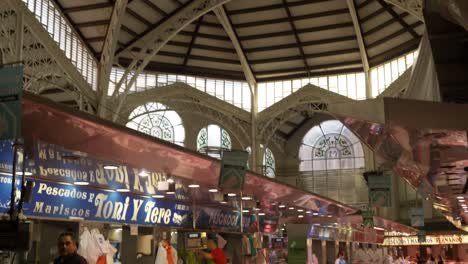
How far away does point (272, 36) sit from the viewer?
34688 mm

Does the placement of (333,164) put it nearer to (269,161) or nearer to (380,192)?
(269,161)

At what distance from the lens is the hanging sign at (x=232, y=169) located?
10.9 meters

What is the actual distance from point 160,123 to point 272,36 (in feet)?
29.1

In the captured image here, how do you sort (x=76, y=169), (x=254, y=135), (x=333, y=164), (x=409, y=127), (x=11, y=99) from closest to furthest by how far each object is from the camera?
(x=409, y=127)
(x=11, y=99)
(x=76, y=169)
(x=254, y=135)
(x=333, y=164)

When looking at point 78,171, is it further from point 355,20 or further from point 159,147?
point 355,20

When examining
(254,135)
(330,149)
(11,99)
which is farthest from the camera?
(330,149)

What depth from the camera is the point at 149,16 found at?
30.0 meters

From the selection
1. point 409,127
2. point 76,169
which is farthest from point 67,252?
point 409,127

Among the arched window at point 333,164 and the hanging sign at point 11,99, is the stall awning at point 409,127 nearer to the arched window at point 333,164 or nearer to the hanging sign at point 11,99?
the hanging sign at point 11,99

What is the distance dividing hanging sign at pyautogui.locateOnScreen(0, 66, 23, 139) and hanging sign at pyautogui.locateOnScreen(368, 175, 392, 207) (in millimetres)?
19256

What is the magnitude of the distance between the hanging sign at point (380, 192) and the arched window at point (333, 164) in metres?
19.5

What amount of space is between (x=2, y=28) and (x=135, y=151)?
12926 mm

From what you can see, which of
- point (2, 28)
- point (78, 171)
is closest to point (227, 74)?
point (2, 28)

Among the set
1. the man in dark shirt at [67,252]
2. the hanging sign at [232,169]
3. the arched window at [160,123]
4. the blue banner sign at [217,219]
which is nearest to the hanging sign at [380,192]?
the blue banner sign at [217,219]
